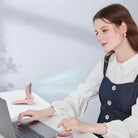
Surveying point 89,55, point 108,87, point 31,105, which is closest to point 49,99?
point 89,55

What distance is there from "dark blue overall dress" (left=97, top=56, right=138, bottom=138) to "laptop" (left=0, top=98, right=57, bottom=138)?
44 cm

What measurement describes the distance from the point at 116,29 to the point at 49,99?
2.07 meters

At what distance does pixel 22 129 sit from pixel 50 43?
6.70 ft

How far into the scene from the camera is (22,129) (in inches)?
62.1

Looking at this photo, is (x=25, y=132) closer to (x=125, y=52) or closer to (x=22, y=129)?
(x=22, y=129)

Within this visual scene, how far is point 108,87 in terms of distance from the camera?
6.16 ft

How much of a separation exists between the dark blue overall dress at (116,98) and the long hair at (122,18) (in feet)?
0.80

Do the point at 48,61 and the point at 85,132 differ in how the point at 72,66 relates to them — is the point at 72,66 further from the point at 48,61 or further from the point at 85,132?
the point at 85,132

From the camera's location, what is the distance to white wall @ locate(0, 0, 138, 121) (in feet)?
11.1

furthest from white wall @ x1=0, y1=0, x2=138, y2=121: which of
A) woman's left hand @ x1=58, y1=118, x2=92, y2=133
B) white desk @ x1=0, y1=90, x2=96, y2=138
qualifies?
woman's left hand @ x1=58, y1=118, x2=92, y2=133

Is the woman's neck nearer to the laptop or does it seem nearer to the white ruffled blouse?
the white ruffled blouse

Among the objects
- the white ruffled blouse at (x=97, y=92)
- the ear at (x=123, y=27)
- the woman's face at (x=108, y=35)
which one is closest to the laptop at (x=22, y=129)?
the white ruffled blouse at (x=97, y=92)

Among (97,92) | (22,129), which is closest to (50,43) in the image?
(97,92)

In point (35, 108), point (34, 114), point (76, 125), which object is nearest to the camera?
point (76, 125)
